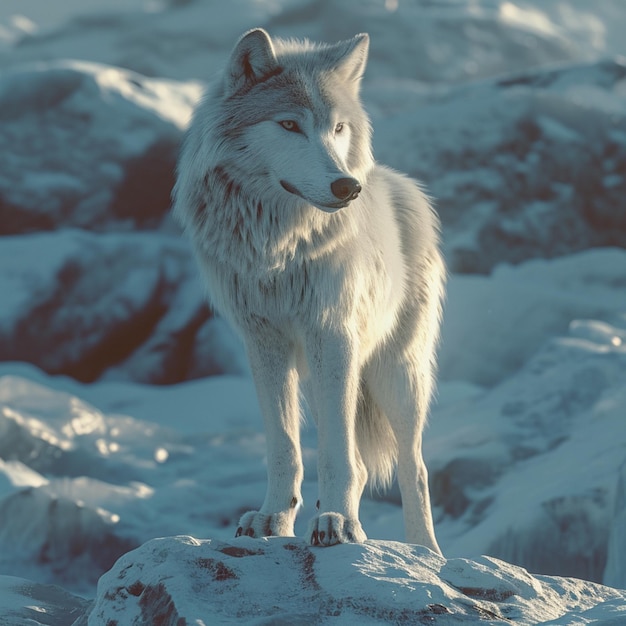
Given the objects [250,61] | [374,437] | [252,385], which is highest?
[252,385]

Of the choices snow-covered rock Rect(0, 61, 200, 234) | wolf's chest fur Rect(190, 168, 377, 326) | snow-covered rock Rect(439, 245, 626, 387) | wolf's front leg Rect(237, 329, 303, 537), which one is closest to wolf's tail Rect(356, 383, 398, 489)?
wolf's front leg Rect(237, 329, 303, 537)

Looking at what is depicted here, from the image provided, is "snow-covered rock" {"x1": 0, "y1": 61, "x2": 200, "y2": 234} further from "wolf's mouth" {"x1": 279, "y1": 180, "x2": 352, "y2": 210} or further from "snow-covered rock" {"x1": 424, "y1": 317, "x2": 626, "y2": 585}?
"wolf's mouth" {"x1": 279, "y1": 180, "x2": 352, "y2": 210}

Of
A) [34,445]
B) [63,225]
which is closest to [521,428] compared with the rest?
[34,445]

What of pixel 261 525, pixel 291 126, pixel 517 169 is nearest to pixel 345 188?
pixel 291 126

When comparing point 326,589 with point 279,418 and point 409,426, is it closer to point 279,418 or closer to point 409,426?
point 279,418

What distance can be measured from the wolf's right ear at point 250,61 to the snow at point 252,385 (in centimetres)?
182

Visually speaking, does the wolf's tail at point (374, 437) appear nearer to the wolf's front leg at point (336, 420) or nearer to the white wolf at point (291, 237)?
the white wolf at point (291, 237)

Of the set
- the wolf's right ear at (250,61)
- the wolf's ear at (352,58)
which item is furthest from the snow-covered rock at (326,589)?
the wolf's ear at (352,58)

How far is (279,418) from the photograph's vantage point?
4660 mm

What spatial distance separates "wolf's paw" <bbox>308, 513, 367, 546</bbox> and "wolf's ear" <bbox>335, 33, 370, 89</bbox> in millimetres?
1821

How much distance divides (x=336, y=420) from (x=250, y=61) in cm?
147

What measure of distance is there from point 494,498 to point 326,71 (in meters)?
4.52

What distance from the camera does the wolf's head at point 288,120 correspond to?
4371 millimetres

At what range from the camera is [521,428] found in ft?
29.8
